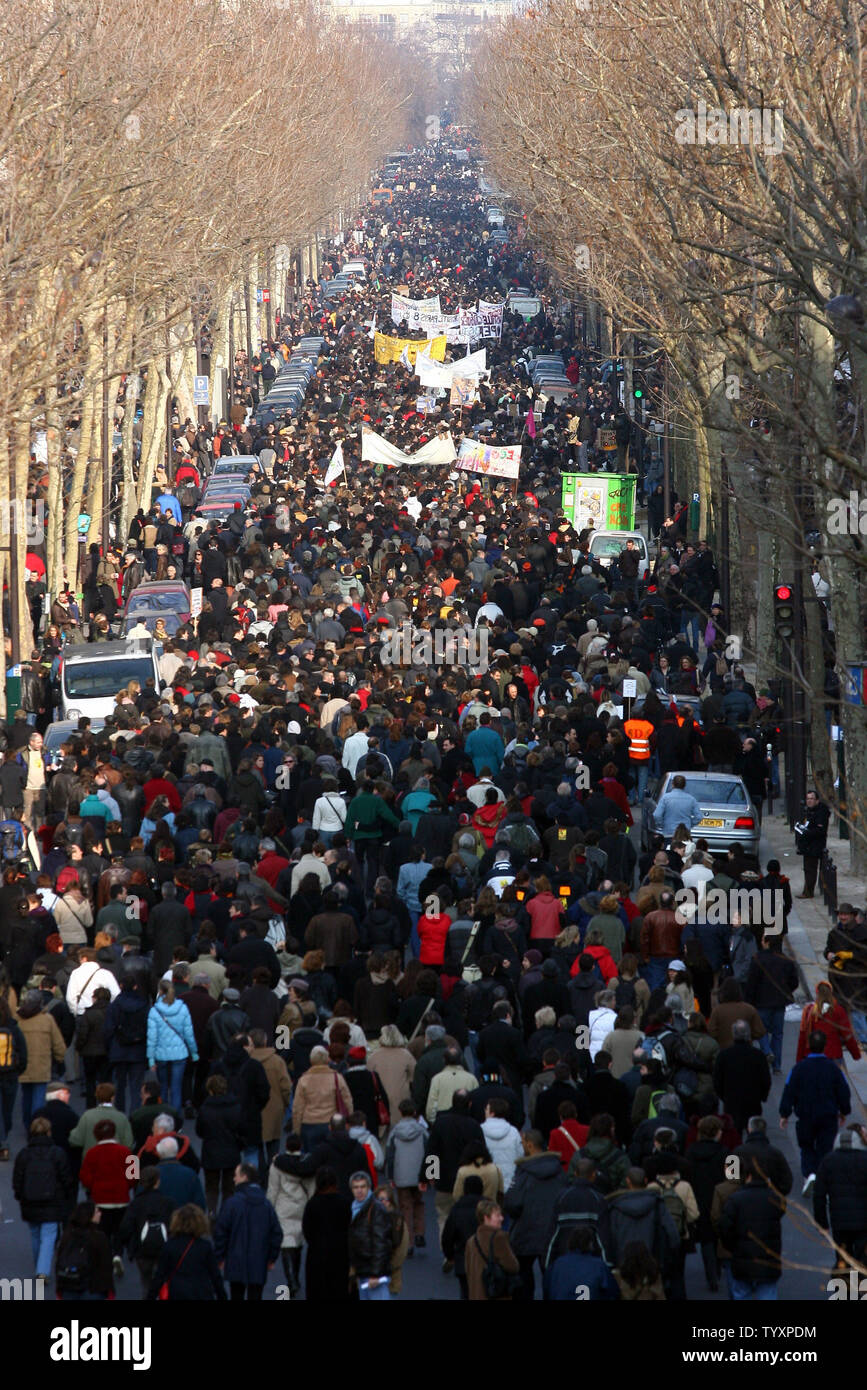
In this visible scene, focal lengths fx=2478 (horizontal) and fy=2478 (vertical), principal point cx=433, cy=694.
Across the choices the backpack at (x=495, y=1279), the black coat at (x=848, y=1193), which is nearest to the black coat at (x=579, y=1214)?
the backpack at (x=495, y=1279)

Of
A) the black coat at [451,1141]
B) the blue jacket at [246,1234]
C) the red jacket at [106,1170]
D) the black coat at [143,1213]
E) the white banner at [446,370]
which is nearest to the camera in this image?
the black coat at [143,1213]

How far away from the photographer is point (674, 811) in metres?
21.0

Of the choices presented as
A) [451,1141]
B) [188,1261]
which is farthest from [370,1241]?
[451,1141]

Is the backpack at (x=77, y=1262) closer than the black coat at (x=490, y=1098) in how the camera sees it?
Yes

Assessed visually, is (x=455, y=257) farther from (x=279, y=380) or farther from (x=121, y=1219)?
(x=121, y=1219)

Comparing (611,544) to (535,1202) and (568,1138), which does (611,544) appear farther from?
(535,1202)

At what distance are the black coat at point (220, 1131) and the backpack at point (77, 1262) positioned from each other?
5.55ft

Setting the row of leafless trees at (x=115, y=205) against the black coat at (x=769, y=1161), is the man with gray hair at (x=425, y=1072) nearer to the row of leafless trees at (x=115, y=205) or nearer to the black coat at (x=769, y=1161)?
the black coat at (x=769, y=1161)

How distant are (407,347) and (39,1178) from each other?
148 ft

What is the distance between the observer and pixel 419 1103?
13.6 m

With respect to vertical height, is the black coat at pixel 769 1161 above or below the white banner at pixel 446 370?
above

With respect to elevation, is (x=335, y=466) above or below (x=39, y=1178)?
Answer: below

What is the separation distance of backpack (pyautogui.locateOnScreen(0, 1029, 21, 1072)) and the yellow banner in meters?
41.7

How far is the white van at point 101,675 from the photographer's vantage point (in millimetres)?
26062
